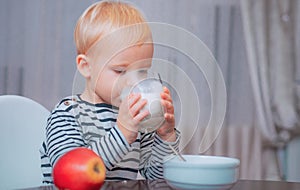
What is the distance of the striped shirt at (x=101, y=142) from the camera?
0.98 meters

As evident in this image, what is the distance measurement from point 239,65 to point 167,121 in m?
1.55

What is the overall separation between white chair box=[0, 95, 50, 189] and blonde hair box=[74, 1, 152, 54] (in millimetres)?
272

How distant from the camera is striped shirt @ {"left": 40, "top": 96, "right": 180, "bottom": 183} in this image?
3.21 ft

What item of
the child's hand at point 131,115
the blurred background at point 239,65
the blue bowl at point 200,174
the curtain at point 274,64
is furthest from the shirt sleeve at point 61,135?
the curtain at point 274,64

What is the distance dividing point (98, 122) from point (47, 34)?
137cm

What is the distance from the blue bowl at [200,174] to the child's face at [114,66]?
241 millimetres

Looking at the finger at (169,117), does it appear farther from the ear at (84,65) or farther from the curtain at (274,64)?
the curtain at (274,64)

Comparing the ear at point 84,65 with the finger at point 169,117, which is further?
the ear at point 84,65

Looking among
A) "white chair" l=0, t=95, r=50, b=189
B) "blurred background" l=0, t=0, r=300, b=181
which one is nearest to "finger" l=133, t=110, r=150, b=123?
"white chair" l=0, t=95, r=50, b=189

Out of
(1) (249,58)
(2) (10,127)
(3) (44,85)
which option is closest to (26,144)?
(2) (10,127)

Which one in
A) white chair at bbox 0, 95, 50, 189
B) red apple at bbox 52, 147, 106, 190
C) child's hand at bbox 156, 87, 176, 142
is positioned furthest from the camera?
white chair at bbox 0, 95, 50, 189

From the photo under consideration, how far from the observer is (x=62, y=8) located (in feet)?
7.86

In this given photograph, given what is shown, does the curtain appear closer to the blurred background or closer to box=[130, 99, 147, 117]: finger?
the blurred background

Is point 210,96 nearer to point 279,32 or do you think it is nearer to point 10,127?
point 279,32
